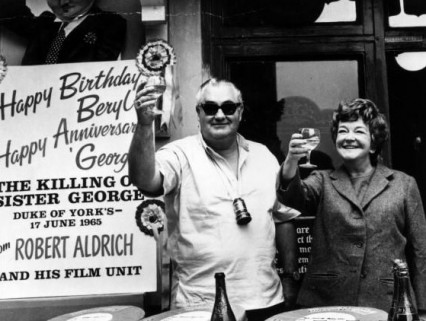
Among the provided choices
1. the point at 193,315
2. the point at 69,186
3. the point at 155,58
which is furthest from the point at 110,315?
the point at 155,58

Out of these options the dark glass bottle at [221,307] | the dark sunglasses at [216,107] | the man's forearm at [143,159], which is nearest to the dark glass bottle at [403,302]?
the dark glass bottle at [221,307]

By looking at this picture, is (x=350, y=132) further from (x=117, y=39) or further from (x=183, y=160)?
(x=117, y=39)

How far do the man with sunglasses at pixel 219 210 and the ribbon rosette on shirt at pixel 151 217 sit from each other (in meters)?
0.57

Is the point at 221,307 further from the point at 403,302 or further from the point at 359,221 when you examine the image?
the point at 359,221

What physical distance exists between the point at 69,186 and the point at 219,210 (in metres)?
1.23

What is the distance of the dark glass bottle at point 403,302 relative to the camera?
1.75m

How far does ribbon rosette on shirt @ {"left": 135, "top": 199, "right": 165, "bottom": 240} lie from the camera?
340cm

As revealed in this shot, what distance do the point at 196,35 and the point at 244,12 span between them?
39 centimetres

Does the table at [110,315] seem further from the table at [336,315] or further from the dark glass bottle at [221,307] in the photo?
the table at [336,315]

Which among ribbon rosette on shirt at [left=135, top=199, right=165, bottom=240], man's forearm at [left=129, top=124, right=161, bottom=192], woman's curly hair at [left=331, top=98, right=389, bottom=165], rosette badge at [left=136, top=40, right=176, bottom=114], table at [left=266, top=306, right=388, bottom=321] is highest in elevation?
rosette badge at [left=136, top=40, right=176, bottom=114]

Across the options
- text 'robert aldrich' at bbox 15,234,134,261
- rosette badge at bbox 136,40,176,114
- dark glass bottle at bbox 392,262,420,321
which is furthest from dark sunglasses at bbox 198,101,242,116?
dark glass bottle at bbox 392,262,420,321

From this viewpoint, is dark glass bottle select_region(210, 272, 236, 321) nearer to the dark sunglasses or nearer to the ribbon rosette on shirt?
the dark sunglasses

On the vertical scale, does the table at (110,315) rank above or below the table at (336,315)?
below

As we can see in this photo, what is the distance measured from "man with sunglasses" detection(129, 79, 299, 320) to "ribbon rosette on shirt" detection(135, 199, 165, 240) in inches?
22.4
